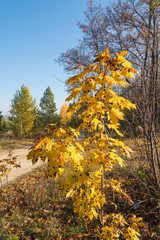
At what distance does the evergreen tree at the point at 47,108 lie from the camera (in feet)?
70.5

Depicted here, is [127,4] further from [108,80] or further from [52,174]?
[52,174]

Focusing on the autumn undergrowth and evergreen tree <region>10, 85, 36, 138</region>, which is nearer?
the autumn undergrowth

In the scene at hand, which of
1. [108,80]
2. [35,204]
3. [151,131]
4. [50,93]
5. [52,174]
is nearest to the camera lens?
[52,174]

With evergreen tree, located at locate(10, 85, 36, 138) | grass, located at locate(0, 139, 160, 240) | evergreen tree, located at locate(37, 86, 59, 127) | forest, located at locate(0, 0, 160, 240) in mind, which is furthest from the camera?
evergreen tree, located at locate(37, 86, 59, 127)

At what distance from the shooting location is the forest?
1.32 metres

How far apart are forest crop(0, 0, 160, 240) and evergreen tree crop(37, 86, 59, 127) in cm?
1706

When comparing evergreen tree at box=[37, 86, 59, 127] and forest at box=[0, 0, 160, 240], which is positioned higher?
evergreen tree at box=[37, 86, 59, 127]

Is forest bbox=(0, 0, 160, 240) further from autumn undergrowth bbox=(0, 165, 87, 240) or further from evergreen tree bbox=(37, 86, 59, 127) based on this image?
evergreen tree bbox=(37, 86, 59, 127)

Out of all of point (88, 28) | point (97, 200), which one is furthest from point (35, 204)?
point (88, 28)

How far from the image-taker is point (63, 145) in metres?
1.21

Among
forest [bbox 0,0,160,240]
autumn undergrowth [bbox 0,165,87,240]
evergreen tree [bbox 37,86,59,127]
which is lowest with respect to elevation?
autumn undergrowth [bbox 0,165,87,240]

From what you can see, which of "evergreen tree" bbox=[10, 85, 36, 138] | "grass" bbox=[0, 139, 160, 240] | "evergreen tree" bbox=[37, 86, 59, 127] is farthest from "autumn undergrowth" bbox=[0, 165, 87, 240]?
"evergreen tree" bbox=[37, 86, 59, 127]

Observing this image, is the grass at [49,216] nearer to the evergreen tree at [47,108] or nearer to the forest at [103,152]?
the forest at [103,152]

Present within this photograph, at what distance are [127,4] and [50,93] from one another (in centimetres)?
1913
